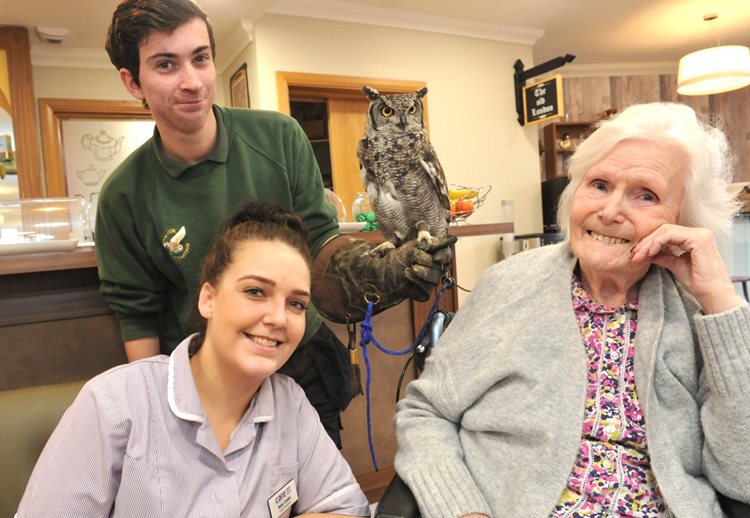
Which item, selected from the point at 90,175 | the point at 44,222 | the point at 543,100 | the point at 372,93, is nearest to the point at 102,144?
the point at 90,175

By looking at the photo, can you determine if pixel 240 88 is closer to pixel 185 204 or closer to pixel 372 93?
pixel 185 204

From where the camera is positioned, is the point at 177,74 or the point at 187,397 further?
the point at 177,74

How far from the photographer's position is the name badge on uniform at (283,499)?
0.96 metres

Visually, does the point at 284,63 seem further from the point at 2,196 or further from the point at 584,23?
the point at 584,23

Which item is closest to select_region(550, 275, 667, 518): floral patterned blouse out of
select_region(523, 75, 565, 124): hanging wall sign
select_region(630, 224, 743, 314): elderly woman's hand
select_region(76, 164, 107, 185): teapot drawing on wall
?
select_region(630, 224, 743, 314): elderly woman's hand

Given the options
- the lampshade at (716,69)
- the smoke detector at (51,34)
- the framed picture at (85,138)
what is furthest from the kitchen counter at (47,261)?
the lampshade at (716,69)

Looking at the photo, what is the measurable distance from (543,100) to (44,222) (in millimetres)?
3977

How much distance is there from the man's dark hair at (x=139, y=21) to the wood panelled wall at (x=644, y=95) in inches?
225

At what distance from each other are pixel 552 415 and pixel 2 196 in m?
4.15

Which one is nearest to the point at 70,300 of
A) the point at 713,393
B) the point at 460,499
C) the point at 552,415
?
the point at 460,499

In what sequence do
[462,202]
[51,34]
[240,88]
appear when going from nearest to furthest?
[462,202]
[51,34]
[240,88]

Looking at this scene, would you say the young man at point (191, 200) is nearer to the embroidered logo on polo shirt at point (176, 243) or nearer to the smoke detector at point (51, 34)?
the embroidered logo on polo shirt at point (176, 243)

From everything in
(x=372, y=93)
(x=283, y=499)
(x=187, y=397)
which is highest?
(x=372, y=93)

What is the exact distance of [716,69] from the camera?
390cm
